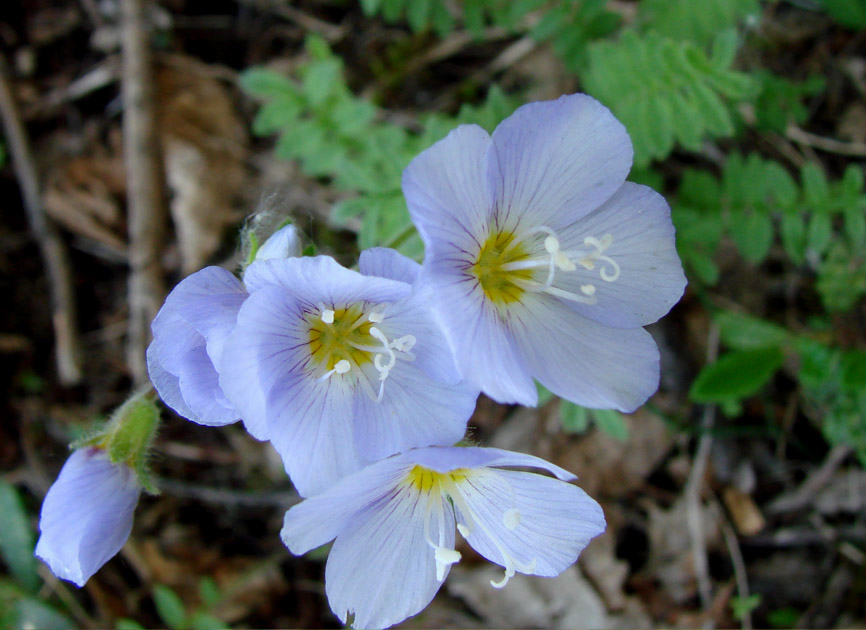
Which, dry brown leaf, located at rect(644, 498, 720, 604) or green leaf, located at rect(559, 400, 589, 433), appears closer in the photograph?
green leaf, located at rect(559, 400, 589, 433)

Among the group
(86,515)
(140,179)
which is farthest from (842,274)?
(140,179)

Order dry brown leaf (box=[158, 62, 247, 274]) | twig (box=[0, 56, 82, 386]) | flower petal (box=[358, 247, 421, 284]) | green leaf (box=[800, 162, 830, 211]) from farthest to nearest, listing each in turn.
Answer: dry brown leaf (box=[158, 62, 247, 274]), twig (box=[0, 56, 82, 386]), green leaf (box=[800, 162, 830, 211]), flower petal (box=[358, 247, 421, 284])

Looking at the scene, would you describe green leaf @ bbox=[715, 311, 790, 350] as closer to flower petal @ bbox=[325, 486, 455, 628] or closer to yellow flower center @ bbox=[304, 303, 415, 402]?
flower petal @ bbox=[325, 486, 455, 628]

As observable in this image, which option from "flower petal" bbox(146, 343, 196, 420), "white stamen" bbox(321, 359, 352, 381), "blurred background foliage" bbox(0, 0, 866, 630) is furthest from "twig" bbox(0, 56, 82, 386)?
"white stamen" bbox(321, 359, 352, 381)

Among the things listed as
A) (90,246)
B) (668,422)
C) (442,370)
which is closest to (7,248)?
(90,246)

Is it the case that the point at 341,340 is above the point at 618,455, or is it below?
above

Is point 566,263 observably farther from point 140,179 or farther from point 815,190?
point 140,179
